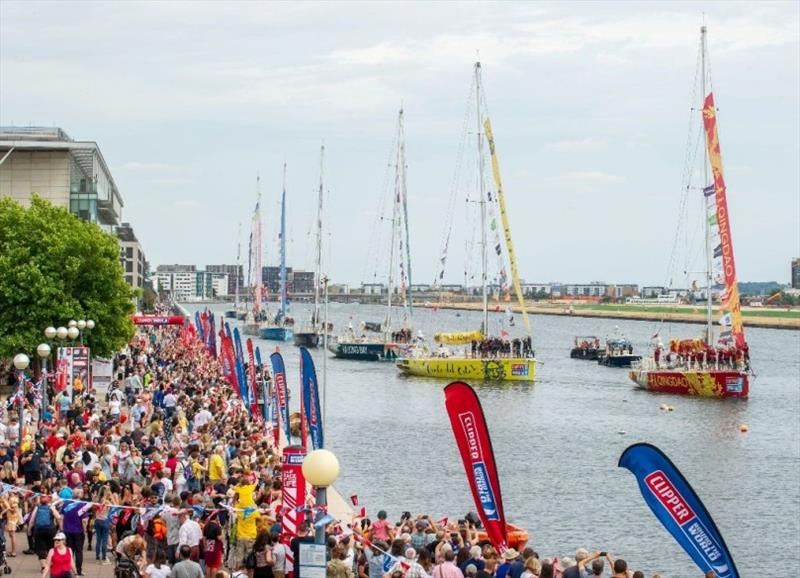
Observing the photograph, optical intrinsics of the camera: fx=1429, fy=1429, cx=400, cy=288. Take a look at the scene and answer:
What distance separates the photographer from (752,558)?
125ft

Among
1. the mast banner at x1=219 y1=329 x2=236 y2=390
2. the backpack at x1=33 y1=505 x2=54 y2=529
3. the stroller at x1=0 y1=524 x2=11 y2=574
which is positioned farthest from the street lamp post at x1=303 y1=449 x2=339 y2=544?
the mast banner at x1=219 y1=329 x2=236 y2=390

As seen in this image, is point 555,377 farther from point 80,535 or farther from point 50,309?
point 80,535

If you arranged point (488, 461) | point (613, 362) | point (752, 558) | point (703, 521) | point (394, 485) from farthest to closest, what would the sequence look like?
point (613, 362) → point (394, 485) → point (752, 558) → point (488, 461) → point (703, 521)

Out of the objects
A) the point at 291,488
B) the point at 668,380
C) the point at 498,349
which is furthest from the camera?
the point at 498,349

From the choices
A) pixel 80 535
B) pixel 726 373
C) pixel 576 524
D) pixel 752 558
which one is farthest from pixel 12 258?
pixel 726 373

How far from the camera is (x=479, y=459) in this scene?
21.9 metres

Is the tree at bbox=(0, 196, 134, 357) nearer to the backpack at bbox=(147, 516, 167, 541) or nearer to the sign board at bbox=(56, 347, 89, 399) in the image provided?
the sign board at bbox=(56, 347, 89, 399)

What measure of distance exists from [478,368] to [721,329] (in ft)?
55.0

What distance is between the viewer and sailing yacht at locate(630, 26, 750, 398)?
3351 inches

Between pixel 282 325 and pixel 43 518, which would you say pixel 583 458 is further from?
pixel 282 325

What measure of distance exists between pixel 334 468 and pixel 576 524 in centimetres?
2692

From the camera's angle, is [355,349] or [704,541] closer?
[704,541]

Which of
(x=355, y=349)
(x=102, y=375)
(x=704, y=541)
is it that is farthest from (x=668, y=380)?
(x=704, y=541)

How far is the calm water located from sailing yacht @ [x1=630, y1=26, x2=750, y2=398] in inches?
54.9
